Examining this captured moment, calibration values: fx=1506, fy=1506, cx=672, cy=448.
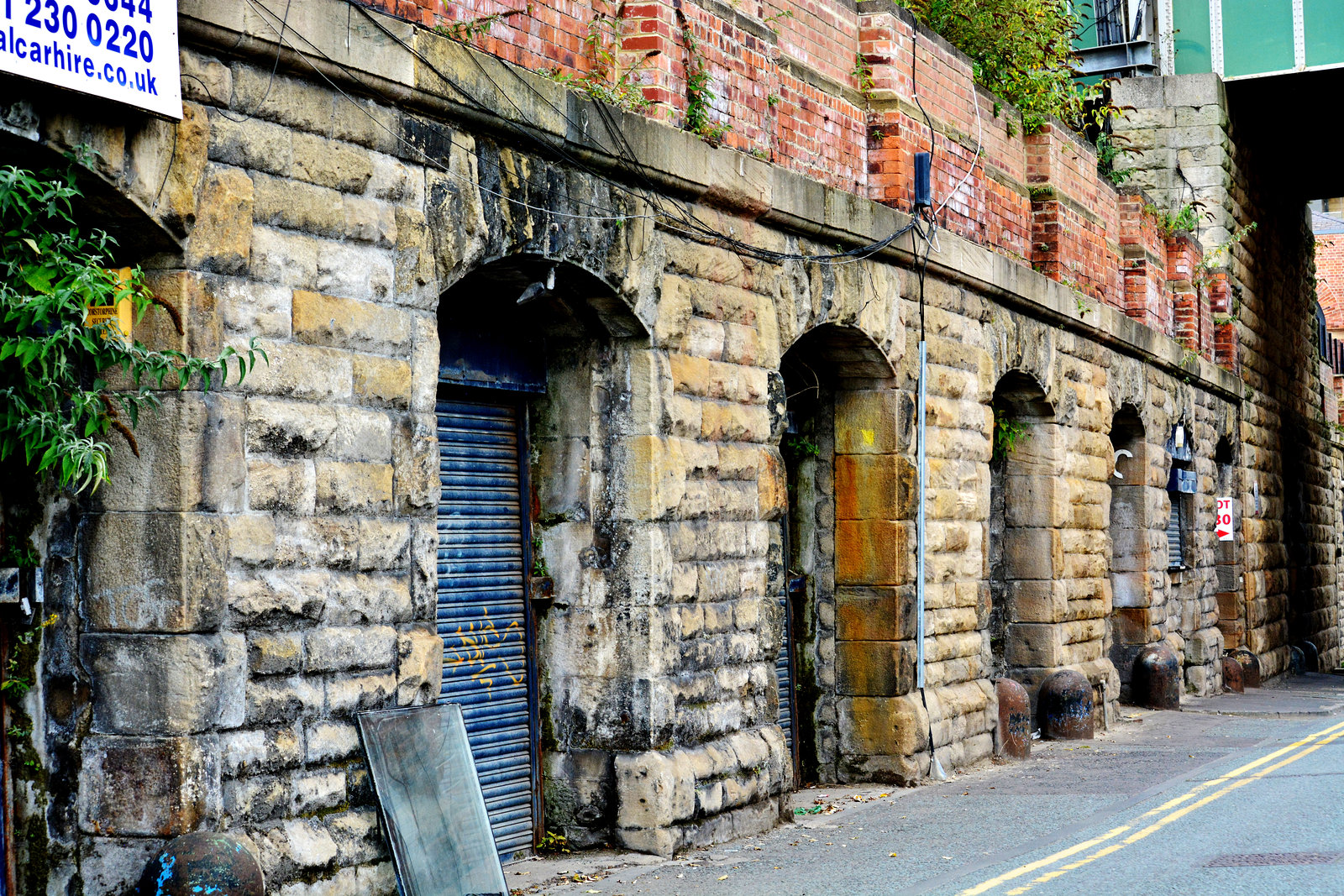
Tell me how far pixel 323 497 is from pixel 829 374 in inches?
234

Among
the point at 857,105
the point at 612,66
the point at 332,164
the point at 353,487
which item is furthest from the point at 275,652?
the point at 857,105

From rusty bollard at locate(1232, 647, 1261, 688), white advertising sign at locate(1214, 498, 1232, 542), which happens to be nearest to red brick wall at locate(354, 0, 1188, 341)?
white advertising sign at locate(1214, 498, 1232, 542)

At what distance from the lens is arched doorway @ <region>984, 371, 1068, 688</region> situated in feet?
48.7

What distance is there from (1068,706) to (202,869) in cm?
1067

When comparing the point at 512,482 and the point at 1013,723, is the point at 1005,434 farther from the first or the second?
the point at 512,482

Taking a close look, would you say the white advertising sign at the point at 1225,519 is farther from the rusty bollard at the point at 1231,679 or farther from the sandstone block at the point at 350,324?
the sandstone block at the point at 350,324

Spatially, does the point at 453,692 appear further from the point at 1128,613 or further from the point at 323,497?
the point at 1128,613

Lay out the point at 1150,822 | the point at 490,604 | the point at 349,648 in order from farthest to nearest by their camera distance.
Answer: the point at 1150,822, the point at 490,604, the point at 349,648

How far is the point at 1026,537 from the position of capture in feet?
49.3

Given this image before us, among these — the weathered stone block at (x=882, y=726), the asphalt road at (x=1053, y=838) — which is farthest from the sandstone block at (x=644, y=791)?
the weathered stone block at (x=882, y=726)

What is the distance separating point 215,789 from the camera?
19.2 feet

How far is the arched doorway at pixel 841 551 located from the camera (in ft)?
37.6

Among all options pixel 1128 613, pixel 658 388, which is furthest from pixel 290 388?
pixel 1128 613

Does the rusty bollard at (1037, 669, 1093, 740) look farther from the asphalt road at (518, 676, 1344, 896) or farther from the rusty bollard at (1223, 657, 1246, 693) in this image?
the rusty bollard at (1223, 657, 1246, 693)
